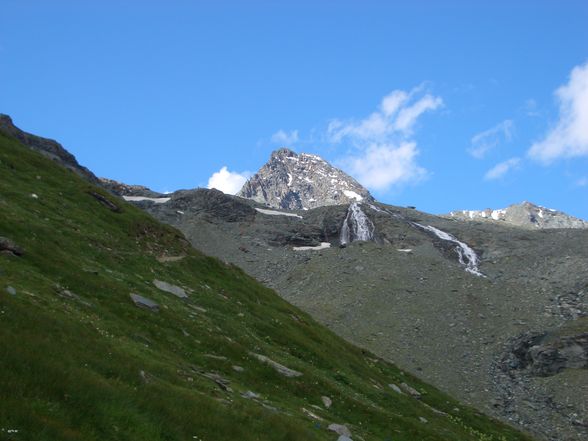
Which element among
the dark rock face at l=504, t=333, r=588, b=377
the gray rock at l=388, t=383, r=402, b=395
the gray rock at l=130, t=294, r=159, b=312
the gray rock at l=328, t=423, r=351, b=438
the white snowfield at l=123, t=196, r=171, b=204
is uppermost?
the white snowfield at l=123, t=196, r=171, b=204

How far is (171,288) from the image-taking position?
4497 cm

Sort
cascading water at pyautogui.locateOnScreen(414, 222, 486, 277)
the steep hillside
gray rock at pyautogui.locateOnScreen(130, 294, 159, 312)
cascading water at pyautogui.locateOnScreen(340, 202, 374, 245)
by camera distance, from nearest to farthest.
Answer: gray rock at pyautogui.locateOnScreen(130, 294, 159, 312) → the steep hillside → cascading water at pyautogui.locateOnScreen(414, 222, 486, 277) → cascading water at pyautogui.locateOnScreen(340, 202, 374, 245)

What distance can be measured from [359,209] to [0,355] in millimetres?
154154

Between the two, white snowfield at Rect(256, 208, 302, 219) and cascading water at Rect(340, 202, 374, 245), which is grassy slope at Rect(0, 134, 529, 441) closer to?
cascading water at Rect(340, 202, 374, 245)

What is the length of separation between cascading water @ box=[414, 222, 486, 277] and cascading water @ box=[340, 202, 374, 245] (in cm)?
1685

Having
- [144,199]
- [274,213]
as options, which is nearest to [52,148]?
[144,199]

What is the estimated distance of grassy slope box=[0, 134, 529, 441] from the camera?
18.0 meters

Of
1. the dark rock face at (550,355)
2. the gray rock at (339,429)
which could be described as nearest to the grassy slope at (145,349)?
the gray rock at (339,429)

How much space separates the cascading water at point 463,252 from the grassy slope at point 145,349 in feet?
265

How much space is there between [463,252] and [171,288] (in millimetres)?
117716

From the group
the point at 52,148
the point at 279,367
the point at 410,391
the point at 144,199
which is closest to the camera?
the point at 279,367

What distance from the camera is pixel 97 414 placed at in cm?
1752

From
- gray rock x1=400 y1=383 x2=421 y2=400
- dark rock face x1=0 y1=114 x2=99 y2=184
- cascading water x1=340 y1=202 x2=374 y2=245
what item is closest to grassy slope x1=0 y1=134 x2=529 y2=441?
gray rock x1=400 y1=383 x2=421 y2=400

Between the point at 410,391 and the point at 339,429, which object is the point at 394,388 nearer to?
the point at 410,391
